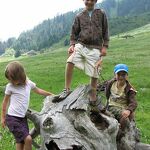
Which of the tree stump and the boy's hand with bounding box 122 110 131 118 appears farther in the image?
the boy's hand with bounding box 122 110 131 118

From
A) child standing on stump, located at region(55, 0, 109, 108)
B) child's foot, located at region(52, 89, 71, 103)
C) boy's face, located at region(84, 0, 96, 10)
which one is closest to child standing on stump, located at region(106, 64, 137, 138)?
child standing on stump, located at region(55, 0, 109, 108)

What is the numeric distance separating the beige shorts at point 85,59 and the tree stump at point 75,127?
985mm

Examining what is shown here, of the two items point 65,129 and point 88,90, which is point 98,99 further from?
point 65,129

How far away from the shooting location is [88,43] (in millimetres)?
11875

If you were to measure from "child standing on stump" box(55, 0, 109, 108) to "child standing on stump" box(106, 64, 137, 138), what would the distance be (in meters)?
0.58

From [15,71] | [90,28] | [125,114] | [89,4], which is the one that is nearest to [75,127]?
[125,114]

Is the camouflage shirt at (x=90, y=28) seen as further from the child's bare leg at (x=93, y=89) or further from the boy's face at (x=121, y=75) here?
the boy's face at (x=121, y=75)

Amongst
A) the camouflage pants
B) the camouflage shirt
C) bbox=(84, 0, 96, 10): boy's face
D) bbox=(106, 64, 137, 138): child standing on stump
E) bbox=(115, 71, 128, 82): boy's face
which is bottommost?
the camouflage pants

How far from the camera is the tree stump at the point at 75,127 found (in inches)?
368

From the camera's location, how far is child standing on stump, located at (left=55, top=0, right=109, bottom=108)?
11.7 meters

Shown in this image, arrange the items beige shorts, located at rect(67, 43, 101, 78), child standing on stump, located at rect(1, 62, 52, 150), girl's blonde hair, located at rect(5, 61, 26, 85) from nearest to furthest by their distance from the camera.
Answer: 1. girl's blonde hair, located at rect(5, 61, 26, 85)
2. child standing on stump, located at rect(1, 62, 52, 150)
3. beige shorts, located at rect(67, 43, 101, 78)

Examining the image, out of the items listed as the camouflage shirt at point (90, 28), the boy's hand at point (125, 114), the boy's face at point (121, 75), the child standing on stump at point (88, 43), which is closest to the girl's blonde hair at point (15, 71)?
the child standing on stump at point (88, 43)

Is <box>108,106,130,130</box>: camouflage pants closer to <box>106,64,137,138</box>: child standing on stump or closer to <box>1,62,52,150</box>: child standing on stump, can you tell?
<box>106,64,137,138</box>: child standing on stump

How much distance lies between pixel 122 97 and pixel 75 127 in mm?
2200
